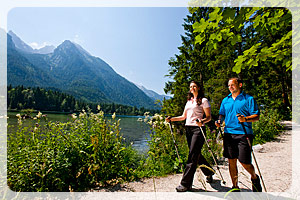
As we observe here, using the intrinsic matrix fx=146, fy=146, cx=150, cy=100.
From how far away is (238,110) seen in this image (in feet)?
8.44

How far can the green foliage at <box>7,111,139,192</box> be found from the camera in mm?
2742

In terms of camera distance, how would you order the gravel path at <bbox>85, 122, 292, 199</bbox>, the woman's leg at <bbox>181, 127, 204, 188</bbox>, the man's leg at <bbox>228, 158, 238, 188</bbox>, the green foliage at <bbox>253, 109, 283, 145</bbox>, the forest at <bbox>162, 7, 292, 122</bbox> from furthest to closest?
1. the forest at <bbox>162, 7, 292, 122</bbox>
2. the green foliage at <bbox>253, 109, 283, 145</bbox>
3. the gravel path at <bbox>85, 122, 292, 199</bbox>
4. the woman's leg at <bbox>181, 127, 204, 188</bbox>
5. the man's leg at <bbox>228, 158, 238, 188</bbox>

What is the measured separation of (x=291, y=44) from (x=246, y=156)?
1.90m

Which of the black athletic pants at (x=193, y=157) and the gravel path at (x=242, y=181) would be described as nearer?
the black athletic pants at (x=193, y=157)

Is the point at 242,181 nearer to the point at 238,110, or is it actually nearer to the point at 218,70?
the point at 238,110

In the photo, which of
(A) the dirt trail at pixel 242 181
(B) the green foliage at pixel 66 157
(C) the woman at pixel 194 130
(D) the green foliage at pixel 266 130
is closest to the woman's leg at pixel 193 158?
(C) the woman at pixel 194 130

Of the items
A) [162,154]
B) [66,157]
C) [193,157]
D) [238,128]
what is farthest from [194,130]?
[66,157]

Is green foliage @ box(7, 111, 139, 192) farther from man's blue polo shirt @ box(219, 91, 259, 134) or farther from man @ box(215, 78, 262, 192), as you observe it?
man's blue polo shirt @ box(219, 91, 259, 134)

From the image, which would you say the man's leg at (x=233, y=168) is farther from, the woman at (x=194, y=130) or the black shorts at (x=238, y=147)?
the woman at (x=194, y=130)

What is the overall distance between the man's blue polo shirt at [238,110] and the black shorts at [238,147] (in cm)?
9

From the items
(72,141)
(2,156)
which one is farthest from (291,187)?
(2,156)

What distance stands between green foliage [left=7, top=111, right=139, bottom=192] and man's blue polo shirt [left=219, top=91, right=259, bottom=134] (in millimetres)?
2611

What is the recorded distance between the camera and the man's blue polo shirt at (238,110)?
2.44 m

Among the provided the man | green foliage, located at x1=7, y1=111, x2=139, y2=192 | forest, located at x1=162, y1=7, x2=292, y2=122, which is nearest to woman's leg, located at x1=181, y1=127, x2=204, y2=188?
the man
